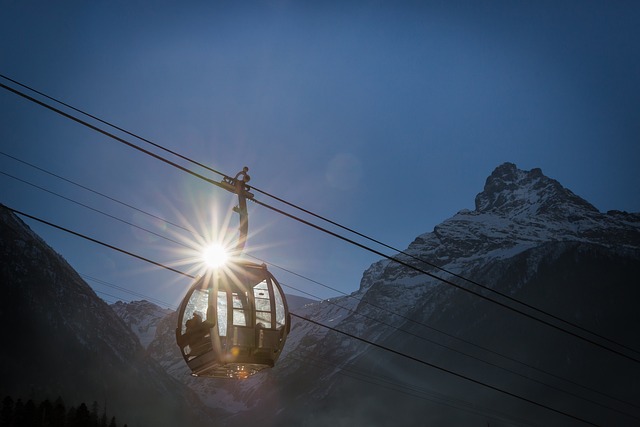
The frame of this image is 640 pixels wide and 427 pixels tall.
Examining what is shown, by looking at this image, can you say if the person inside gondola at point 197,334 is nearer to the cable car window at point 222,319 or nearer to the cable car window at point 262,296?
the cable car window at point 222,319

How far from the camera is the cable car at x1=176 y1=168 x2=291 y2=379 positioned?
11961 millimetres

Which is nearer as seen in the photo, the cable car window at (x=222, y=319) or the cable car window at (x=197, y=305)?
the cable car window at (x=222, y=319)

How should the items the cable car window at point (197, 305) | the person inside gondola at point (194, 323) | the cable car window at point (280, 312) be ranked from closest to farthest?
1. the person inside gondola at point (194, 323)
2. the cable car window at point (197, 305)
3. the cable car window at point (280, 312)

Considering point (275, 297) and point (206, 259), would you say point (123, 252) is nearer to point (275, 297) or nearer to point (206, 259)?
point (206, 259)

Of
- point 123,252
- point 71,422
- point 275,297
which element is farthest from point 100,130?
point 71,422

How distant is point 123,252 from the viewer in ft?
41.5

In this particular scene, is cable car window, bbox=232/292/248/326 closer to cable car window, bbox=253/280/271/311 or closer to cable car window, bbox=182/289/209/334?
cable car window, bbox=253/280/271/311

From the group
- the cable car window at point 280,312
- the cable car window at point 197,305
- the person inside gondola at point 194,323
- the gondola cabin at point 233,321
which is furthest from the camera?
the cable car window at point 280,312

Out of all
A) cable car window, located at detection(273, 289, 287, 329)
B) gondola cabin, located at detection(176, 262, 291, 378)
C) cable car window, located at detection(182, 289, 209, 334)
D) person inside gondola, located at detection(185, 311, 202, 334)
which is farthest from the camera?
cable car window, located at detection(273, 289, 287, 329)

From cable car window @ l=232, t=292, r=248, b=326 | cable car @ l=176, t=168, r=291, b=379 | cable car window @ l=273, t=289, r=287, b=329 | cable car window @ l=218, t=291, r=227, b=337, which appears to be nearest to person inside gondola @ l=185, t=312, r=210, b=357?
cable car @ l=176, t=168, r=291, b=379

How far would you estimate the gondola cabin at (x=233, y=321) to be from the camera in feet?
39.2

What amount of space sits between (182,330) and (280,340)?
2.04 meters

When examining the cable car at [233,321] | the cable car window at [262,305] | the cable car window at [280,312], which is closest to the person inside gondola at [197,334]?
the cable car at [233,321]

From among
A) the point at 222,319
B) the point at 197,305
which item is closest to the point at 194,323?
the point at 197,305
